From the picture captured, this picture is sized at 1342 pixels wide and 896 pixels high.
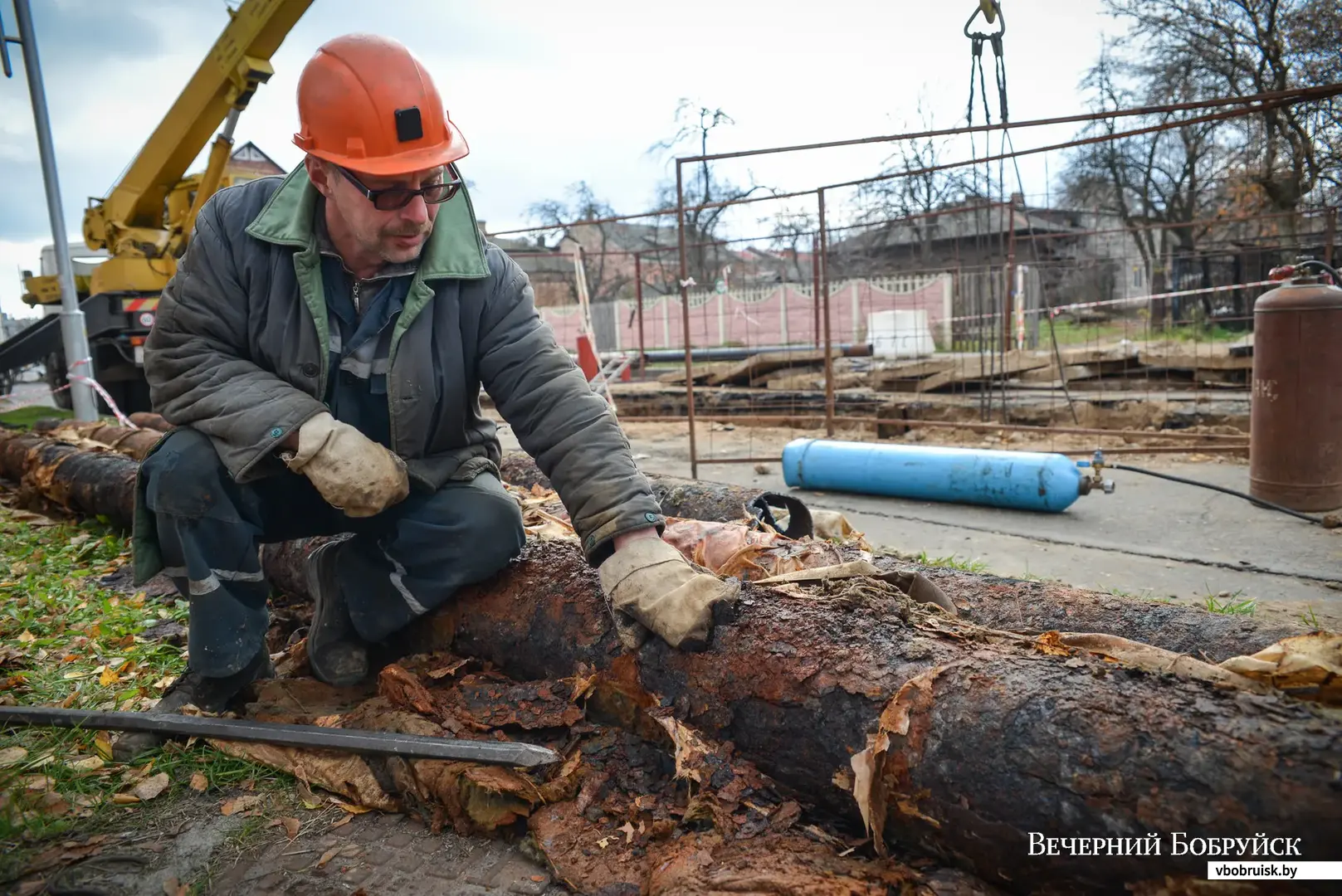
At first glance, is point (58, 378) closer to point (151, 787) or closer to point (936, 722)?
point (151, 787)

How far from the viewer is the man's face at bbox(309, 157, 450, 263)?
209 centimetres

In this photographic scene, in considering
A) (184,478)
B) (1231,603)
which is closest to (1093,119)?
(1231,603)

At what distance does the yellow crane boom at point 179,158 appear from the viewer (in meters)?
7.74

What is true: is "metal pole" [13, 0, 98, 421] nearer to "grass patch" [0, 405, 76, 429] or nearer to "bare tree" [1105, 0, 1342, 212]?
"grass patch" [0, 405, 76, 429]

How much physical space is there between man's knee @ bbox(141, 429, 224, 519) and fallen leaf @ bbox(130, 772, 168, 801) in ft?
2.02

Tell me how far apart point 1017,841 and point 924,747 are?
0.20m

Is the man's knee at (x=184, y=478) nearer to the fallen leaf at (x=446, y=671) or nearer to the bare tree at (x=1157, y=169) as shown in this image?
the fallen leaf at (x=446, y=671)

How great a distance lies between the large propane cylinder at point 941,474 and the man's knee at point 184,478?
4013 millimetres

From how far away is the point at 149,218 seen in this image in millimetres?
9367

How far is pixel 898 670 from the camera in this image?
1626 millimetres

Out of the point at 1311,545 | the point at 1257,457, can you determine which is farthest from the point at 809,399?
the point at 1311,545

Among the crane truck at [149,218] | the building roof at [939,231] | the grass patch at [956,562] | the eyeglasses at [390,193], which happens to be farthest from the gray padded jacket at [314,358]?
the building roof at [939,231]

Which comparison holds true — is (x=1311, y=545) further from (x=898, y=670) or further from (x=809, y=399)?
(x=809, y=399)

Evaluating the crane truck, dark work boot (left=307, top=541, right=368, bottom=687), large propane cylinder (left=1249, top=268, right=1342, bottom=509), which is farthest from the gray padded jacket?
the crane truck
